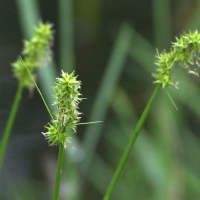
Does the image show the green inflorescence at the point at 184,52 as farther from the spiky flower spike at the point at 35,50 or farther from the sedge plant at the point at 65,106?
the spiky flower spike at the point at 35,50

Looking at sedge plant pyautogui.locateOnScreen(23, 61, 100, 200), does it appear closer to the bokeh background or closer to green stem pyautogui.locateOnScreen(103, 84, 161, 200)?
Answer: green stem pyautogui.locateOnScreen(103, 84, 161, 200)

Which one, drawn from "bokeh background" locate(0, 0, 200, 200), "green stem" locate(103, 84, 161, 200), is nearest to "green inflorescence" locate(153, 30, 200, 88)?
"green stem" locate(103, 84, 161, 200)

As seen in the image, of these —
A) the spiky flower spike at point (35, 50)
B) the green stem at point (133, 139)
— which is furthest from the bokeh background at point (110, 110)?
the green stem at point (133, 139)

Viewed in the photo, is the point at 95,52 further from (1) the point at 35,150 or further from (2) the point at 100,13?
(1) the point at 35,150

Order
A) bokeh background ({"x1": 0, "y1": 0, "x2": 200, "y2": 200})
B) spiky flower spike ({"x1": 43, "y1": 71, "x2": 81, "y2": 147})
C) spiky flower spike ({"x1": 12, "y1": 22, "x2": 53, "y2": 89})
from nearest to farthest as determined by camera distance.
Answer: spiky flower spike ({"x1": 43, "y1": 71, "x2": 81, "y2": 147})
spiky flower spike ({"x1": 12, "y1": 22, "x2": 53, "y2": 89})
bokeh background ({"x1": 0, "y1": 0, "x2": 200, "y2": 200})

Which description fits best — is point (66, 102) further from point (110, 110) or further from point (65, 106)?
point (110, 110)

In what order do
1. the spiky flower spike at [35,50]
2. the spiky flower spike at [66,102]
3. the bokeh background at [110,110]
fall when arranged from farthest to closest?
the bokeh background at [110,110] → the spiky flower spike at [35,50] → the spiky flower spike at [66,102]

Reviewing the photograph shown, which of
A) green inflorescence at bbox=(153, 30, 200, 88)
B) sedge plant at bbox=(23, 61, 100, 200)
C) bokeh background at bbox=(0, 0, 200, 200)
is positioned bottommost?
sedge plant at bbox=(23, 61, 100, 200)

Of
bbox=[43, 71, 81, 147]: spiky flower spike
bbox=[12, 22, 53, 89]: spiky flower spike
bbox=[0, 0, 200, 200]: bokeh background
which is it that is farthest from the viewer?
bbox=[0, 0, 200, 200]: bokeh background

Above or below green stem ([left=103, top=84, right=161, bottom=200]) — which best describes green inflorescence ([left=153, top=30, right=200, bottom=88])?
above

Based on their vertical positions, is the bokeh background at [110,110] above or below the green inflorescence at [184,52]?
above
